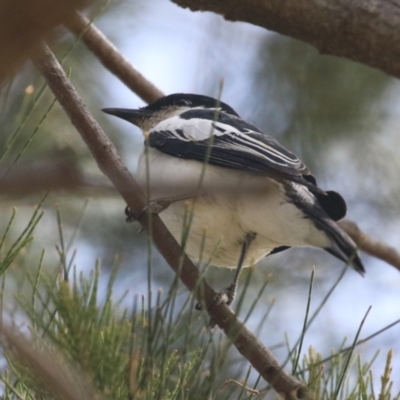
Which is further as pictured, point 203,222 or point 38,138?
point 38,138

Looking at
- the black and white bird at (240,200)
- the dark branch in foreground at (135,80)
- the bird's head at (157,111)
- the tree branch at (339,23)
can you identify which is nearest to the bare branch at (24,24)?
the tree branch at (339,23)

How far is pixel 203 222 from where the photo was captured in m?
2.80

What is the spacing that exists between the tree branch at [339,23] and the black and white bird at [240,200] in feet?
1.69

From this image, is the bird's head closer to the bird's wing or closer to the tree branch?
the bird's wing

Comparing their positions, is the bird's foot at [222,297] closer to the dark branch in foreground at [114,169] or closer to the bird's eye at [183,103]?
the dark branch in foreground at [114,169]

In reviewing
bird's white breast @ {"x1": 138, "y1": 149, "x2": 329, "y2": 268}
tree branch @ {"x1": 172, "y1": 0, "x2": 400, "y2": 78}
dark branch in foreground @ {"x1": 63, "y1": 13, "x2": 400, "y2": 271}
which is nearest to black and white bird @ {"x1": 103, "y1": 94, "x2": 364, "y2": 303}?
bird's white breast @ {"x1": 138, "y1": 149, "x2": 329, "y2": 268}

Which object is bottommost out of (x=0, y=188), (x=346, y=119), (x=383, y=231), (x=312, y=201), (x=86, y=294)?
(x=0, y=188)

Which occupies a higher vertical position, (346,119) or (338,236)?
(346,119)

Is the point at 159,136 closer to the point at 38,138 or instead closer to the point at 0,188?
the point at 38,138

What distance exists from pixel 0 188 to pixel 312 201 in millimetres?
1958

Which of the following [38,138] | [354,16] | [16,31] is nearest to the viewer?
[16,31]

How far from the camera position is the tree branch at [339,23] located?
2070 millimetres

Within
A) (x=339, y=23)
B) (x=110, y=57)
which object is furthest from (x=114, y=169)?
(x=110, y=57)

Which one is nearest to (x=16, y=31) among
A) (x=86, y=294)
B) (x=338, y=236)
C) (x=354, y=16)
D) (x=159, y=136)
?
(x=86, y=294)
